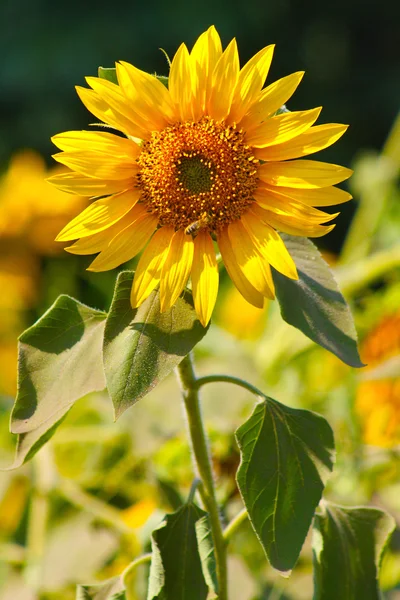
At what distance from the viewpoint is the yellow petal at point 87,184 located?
0.48 metres

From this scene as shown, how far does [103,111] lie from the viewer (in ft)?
1.55

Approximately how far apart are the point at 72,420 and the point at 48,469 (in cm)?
19

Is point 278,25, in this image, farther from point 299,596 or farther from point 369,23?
point 299,596

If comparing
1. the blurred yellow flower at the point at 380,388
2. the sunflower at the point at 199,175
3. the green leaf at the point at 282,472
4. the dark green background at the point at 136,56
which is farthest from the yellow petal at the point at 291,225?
the dark green background at the point at 136,56

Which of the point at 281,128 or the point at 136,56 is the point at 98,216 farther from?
the point at 136,56

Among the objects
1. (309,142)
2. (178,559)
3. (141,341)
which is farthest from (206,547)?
(309,142)

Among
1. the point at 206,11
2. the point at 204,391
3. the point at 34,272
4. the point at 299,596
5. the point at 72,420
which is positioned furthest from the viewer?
the point at 206,11

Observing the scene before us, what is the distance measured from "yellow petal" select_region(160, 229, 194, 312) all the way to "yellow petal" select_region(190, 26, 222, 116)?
78 millimetres

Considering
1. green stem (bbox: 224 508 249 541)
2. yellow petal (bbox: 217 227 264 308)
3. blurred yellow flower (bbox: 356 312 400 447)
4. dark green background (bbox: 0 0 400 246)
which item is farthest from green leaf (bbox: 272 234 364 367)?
dark green background (bbox: 0 0 400 246)

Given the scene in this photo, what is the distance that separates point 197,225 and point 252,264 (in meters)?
0.04

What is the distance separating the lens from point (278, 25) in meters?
2.73

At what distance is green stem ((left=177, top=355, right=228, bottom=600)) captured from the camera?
51cm

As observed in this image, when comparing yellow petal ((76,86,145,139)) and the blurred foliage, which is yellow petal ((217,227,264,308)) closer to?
Answer: yellow petal ((76,86,145,139))

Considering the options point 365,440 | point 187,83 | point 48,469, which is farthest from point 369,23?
point 187,83
